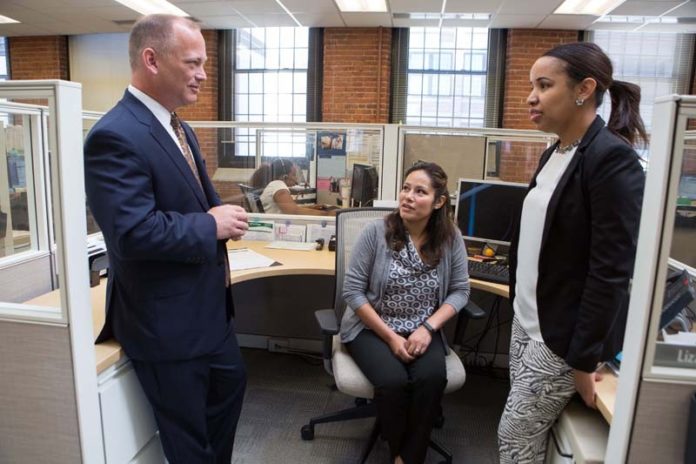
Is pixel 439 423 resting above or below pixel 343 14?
below

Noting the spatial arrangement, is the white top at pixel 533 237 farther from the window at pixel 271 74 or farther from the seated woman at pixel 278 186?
the window at pixel 271 74

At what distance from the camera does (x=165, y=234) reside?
1062mm

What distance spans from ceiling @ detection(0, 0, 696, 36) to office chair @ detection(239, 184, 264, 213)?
2728 millimetres

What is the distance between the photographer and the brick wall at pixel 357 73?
556 centimetres

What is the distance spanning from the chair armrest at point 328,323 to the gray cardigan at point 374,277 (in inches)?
2.3

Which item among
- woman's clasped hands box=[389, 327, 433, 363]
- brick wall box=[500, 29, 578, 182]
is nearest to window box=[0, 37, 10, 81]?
brick wall box=[500, 29, 578, 182]

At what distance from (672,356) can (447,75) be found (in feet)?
17.2

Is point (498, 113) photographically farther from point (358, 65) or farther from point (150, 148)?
point (150, 148)

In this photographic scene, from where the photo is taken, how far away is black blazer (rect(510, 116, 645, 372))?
0.98m

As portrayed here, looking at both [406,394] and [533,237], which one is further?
[406,394]

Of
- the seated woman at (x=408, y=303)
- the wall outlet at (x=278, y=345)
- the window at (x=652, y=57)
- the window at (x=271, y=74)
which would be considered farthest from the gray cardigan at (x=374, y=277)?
the window at (x=652, y=57)

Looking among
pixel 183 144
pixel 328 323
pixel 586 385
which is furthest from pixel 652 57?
pixel 183 144

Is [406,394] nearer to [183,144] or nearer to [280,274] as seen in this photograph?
[280,274]

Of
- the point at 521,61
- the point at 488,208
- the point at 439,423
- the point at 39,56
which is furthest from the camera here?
the point at 39,56
